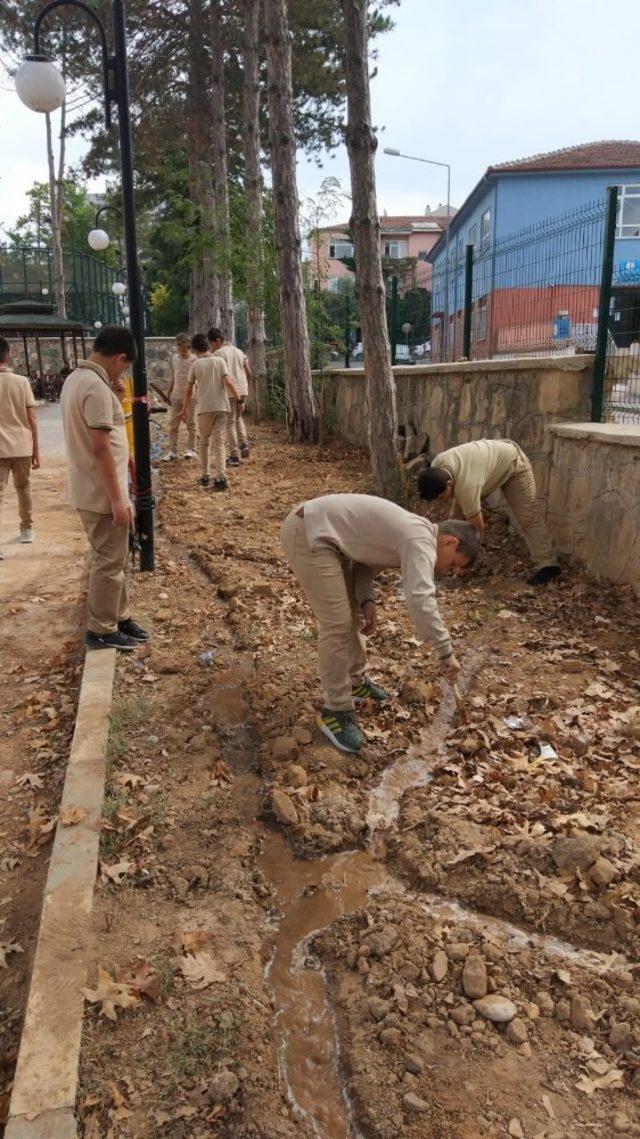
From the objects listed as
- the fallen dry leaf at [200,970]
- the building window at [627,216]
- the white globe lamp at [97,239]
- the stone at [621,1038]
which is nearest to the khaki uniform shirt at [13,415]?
the building window at [627,216]

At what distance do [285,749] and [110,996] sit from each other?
160 cm

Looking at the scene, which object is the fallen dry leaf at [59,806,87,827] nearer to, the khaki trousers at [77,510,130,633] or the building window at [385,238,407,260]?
the khaki trousers at [77,510,130,633]

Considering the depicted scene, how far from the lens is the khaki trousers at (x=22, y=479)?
291 inches

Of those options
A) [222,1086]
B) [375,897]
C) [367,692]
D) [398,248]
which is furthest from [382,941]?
[398,248]

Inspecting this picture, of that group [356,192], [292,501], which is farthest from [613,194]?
[292,501]

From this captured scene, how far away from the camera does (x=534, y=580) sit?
6.27 m

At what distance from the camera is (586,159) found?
29.4 metres

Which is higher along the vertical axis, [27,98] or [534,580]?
[27,98]

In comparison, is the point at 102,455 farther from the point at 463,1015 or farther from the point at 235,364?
the point at 235,364

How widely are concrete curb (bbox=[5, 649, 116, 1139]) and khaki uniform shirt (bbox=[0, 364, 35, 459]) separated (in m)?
3.93

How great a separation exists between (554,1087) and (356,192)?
7629mm

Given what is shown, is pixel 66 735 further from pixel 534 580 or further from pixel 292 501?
pixel 292 501

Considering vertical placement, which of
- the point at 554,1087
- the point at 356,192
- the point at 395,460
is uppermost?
the point at 356,192

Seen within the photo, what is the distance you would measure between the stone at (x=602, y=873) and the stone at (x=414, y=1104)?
109cm
